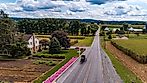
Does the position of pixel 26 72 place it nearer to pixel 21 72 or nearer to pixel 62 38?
pixel 21 72

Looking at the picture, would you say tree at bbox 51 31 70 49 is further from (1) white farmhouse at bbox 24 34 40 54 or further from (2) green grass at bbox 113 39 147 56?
(2) green grass at bbox 113 39 147 56

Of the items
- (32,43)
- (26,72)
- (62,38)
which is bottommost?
(26,72)

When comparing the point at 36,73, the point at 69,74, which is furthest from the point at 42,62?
the point at 69,74

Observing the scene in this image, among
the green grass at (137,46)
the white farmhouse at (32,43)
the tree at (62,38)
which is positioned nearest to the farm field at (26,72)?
the white farmhouse at (32,43)

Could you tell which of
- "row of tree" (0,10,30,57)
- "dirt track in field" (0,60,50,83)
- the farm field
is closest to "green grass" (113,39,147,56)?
the farm field

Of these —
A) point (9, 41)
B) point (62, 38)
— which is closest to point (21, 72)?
point (9, 41)

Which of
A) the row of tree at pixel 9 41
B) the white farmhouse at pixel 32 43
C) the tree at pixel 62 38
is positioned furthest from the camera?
the tree at pixel 62 38

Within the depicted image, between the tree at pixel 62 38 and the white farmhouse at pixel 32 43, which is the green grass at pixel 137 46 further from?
the white farmhouse at pixel 32 43

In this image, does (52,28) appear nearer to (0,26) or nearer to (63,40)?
(63,40)

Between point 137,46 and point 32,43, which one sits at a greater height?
point 32,43
